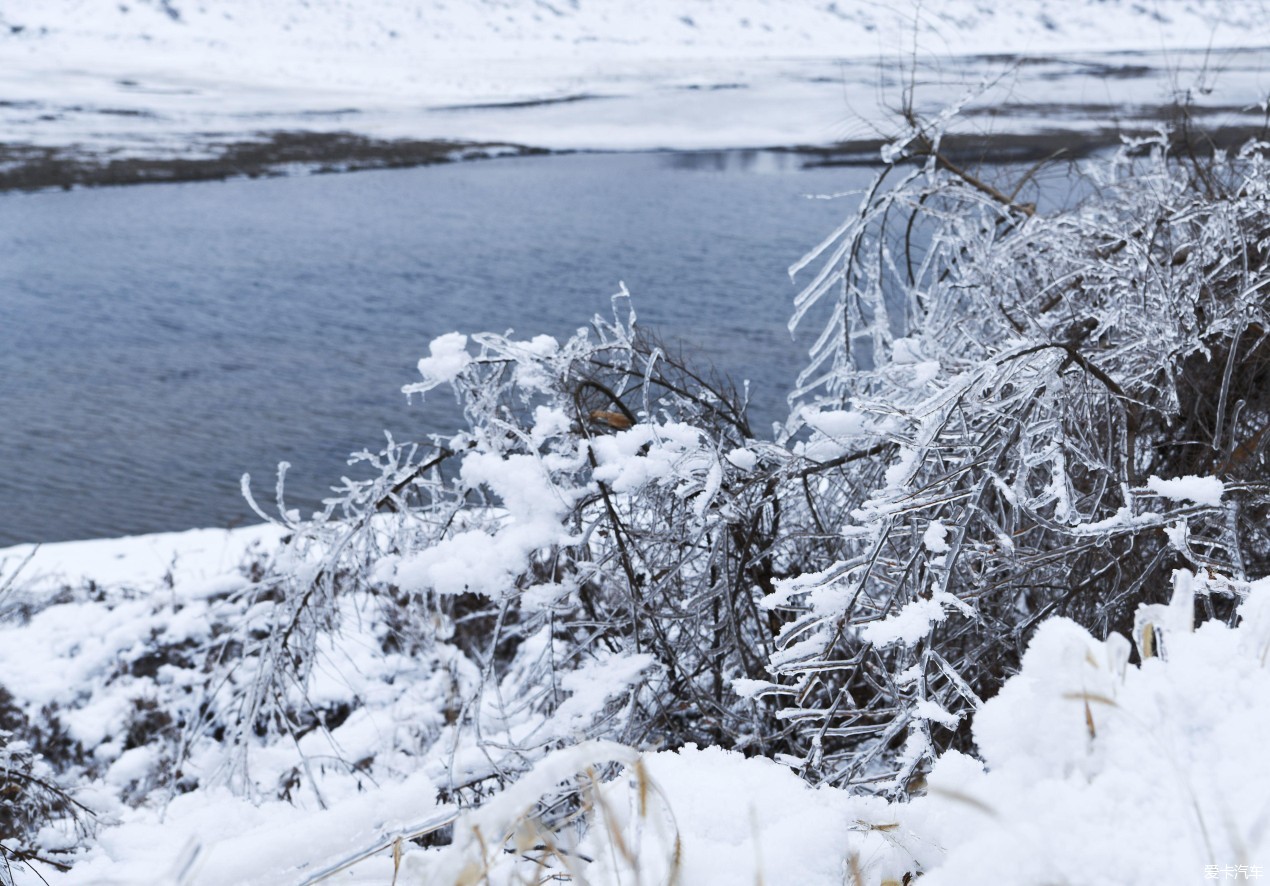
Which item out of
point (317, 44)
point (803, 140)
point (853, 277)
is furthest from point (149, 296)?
point (317, 44)

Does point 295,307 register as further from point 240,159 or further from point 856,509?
point 240,159

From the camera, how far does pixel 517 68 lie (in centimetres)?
5906

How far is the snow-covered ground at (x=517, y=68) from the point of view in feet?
119

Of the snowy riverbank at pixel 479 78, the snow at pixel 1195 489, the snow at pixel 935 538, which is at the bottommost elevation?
the snow at pixel 935 538

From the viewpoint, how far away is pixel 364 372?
12.1 metres

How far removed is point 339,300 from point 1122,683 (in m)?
15.1

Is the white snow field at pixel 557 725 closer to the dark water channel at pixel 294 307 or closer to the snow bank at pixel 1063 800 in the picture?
the snow bank at pixel 1063 800

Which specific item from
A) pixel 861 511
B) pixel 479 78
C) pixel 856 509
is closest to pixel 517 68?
pixel 479 78

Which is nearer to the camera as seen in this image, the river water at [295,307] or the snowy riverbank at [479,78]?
the river water at [295,307]

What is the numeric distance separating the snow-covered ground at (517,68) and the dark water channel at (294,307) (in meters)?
7.63

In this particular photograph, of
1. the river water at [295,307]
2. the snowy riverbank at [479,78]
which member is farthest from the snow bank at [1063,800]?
the snowy riverbank at [479,78]

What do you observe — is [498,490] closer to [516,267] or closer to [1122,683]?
[1122,683]

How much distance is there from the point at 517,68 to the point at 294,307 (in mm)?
48553

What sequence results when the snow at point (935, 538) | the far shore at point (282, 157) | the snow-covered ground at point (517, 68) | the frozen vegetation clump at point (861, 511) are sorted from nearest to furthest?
the snow at point (935, 538)
the frozen vegetation clump at point (861, 511)
the far shore at point (282, 157)
the snow-covered ground at point (517, 68)
